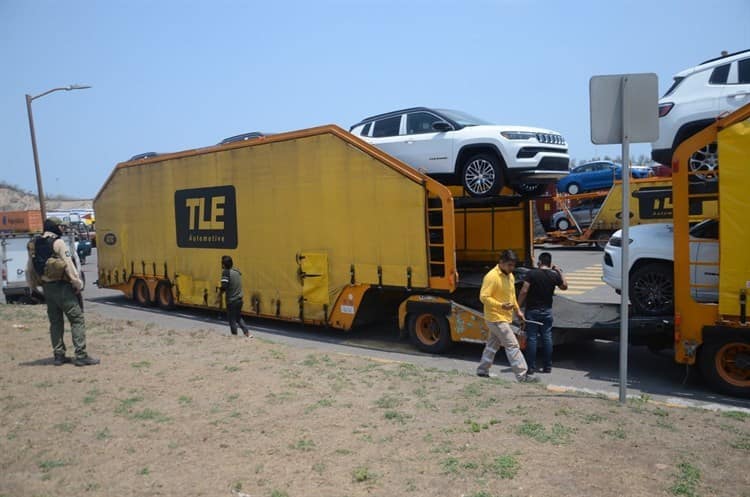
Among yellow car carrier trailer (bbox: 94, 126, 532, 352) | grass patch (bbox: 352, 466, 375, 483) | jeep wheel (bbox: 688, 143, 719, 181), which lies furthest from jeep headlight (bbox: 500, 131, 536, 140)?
grass patch (bbox: 352, 466, 375, 483)

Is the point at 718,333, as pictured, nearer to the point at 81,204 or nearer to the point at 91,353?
the point at 91,353

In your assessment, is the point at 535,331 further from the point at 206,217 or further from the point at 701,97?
the point at 206,217

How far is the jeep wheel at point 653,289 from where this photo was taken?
820cm

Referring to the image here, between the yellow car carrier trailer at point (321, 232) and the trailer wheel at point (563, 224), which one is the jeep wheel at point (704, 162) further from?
the trailer wheel at point (563, 224)

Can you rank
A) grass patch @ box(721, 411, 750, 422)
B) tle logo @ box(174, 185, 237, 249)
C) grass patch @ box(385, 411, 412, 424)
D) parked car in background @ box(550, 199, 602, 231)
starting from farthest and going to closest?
parked car in background @ box(550, 199, 602, 231) < tle logo @ box(174, 185, 237, 249) < grass patch @ box(721, 411, 750, 422) < grass patch @ box(385, 411, 412, 424)

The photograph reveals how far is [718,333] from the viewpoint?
6902 millimetres

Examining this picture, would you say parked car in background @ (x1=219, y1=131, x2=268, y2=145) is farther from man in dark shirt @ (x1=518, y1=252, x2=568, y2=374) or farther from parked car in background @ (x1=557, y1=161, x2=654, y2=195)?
parked car in background @ (x1=557, y1=161, x2=654, y2=195)

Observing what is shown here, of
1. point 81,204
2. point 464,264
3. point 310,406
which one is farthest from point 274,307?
point 81,204

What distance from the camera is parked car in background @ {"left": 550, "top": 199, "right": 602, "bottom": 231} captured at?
26.4 m

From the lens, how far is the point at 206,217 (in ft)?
43.3

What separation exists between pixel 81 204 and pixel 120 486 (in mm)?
108015

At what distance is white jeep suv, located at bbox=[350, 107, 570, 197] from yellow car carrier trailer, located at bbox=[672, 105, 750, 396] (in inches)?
109

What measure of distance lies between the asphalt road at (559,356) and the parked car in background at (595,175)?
1224cm

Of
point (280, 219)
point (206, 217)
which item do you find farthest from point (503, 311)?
point (206, 217)
